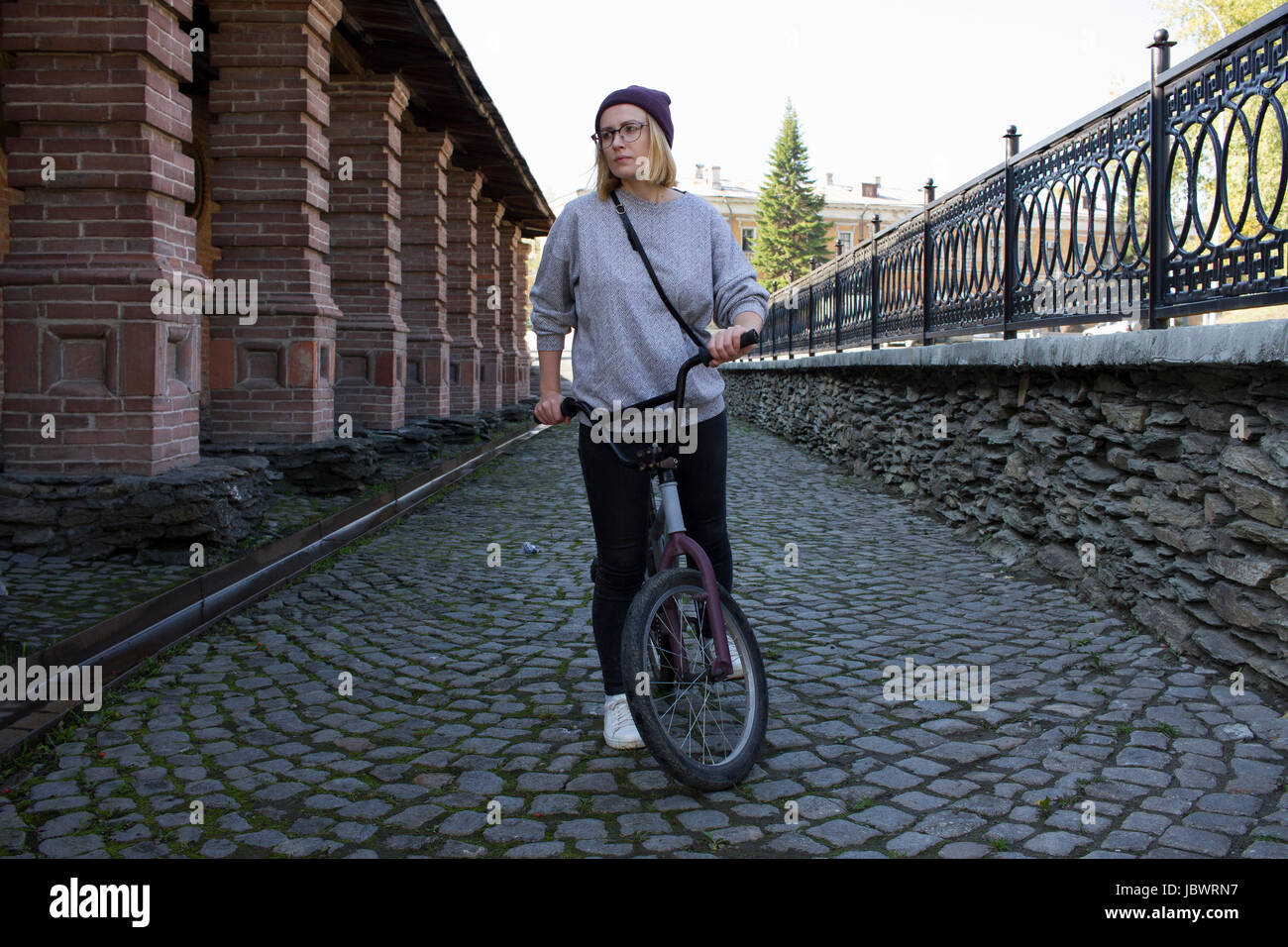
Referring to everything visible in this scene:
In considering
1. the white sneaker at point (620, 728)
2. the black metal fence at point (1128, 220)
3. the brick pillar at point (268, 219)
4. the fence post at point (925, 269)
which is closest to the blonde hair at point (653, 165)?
the white sneaker at point (620, 728)

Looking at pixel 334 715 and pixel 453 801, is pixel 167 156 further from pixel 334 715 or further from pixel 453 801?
pixel 453 801

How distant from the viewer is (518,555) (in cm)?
716

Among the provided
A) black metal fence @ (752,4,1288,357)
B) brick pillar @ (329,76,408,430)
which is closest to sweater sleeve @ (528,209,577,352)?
black metal fence @ (752,4,1288,357)

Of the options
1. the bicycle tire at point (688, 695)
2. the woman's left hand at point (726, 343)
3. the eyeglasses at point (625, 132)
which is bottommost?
the bicycle tire at point (688, 695)

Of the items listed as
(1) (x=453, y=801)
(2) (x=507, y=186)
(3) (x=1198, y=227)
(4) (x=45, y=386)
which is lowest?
(1) (x=453, y=801)

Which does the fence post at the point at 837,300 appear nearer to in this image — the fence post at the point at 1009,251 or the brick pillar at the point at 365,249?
the brick pillar at the point at 365,249

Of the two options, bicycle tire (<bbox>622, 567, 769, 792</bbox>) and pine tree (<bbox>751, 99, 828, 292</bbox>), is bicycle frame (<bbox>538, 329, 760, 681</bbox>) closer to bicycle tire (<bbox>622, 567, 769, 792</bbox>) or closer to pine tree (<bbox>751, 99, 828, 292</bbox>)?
bicycle tire (<bbox>622, 567, 769, 792</bbox>)

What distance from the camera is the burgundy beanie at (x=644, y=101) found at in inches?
128

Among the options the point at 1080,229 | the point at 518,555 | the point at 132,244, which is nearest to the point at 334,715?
the point at 518,555

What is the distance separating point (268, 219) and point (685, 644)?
281 inches

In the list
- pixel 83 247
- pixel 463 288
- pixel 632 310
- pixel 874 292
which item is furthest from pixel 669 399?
pixel 463 288

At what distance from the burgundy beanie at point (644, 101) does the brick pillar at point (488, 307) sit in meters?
17.1

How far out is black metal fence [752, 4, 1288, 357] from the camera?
440 cm

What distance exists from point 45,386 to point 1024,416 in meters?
5.83
